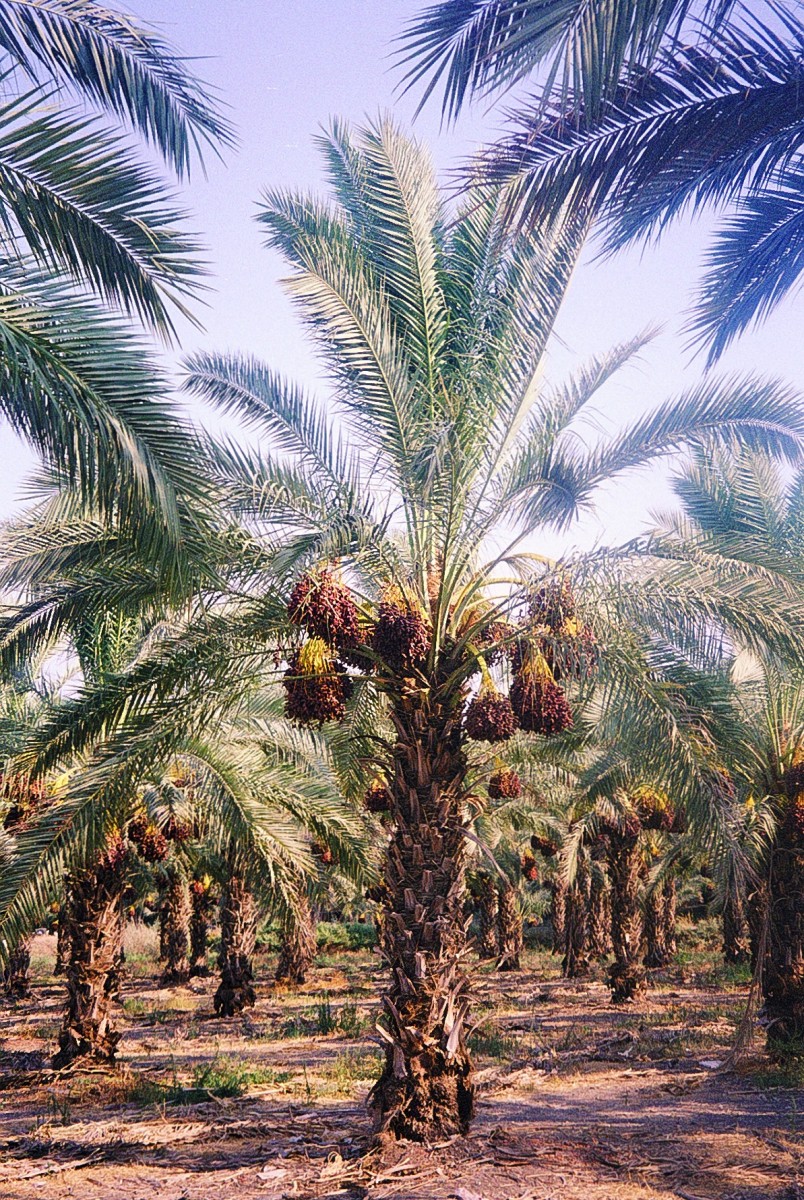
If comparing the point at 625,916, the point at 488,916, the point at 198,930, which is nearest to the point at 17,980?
the point at 198,930

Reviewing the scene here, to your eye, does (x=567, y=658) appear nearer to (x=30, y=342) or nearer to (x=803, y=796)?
(x=30, y=342)

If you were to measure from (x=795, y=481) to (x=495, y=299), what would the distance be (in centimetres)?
560

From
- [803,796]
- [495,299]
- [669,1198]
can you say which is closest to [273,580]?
[495,299]

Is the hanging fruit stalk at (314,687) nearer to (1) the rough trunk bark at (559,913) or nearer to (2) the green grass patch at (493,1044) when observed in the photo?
(2) the green grass patch at (493,1044)

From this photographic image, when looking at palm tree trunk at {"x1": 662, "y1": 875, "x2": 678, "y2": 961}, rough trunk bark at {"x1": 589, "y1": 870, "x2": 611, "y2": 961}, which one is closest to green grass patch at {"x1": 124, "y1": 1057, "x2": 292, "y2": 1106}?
rough trunk bark at {"x1": 589, "y1": 870, "x2": 611, "y2": 961}

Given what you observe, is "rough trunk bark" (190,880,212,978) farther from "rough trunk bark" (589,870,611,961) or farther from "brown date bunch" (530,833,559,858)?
"rough trunk bark" (589,870,611,961)

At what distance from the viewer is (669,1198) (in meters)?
6.35

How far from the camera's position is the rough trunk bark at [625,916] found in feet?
60.3

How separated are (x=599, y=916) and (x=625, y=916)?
7473mm

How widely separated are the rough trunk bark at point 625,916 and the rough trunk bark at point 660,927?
17.7 feet

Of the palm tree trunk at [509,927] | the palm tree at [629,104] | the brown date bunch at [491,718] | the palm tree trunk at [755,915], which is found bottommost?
the palm tree trunk at [509,927]

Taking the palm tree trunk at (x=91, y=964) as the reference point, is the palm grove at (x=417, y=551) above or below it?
above

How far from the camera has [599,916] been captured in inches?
999

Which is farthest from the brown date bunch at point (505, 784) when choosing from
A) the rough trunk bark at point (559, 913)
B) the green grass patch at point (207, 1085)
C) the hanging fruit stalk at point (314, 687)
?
the rough trunk bark at point (559, 913)
